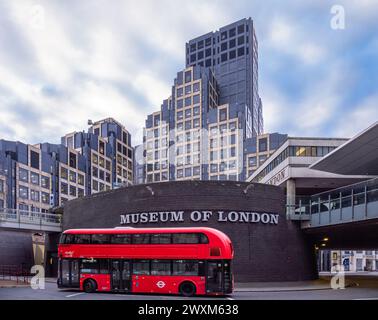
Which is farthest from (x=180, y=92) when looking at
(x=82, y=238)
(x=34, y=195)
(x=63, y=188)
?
(x=82, y=238)

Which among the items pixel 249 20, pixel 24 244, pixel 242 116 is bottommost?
pixel 24 244

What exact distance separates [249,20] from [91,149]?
8271 cm

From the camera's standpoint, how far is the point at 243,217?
36.8m

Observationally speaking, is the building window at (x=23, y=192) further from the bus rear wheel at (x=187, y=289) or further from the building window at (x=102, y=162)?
the bus rear wheel at (x=187, y=289)

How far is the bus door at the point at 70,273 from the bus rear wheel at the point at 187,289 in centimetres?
717

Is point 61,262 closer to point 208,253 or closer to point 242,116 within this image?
point 208,253

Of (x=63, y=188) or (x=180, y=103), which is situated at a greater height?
(x=180, y=103)

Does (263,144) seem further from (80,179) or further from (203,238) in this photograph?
(203,238)

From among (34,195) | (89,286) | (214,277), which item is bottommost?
(89,286)

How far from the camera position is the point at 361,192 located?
103 feet

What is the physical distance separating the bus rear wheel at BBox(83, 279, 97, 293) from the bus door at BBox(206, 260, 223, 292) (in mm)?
7371

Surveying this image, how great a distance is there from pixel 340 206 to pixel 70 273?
20.6m

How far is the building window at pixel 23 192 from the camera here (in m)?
104
